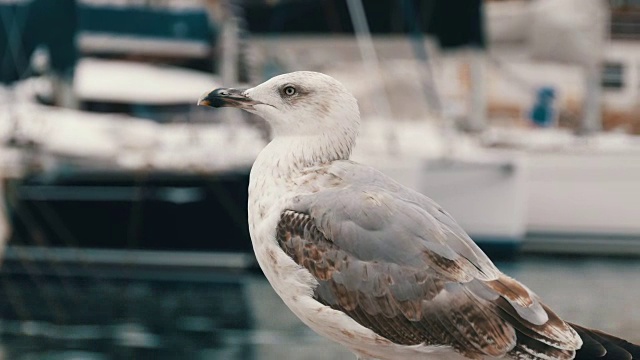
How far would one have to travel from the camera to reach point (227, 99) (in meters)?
4.29

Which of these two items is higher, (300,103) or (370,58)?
(300,103)

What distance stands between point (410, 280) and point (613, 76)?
29465 millimetres

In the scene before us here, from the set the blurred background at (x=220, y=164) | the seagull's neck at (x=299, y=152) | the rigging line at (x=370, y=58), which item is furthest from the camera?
the rigging line at (x=370, y=58)

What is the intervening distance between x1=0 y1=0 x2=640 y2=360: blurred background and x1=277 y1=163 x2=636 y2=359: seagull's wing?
9.78m

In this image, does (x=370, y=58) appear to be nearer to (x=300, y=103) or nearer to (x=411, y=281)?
(x=300, y=103)

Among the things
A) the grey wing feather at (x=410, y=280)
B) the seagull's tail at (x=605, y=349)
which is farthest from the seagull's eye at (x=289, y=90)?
the seagull's tail at (x=605, y=349)

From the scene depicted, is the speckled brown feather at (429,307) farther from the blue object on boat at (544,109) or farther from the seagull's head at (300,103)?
the blue object on boat at (544,109)

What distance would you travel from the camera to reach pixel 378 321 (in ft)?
13.3

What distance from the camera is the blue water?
1414 cm

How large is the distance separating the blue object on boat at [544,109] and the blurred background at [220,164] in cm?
5

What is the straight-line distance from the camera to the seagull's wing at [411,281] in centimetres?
399

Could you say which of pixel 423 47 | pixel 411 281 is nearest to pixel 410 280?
pixel 411 281

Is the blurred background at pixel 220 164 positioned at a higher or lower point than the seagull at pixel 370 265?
lower

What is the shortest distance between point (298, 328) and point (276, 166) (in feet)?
38.3
